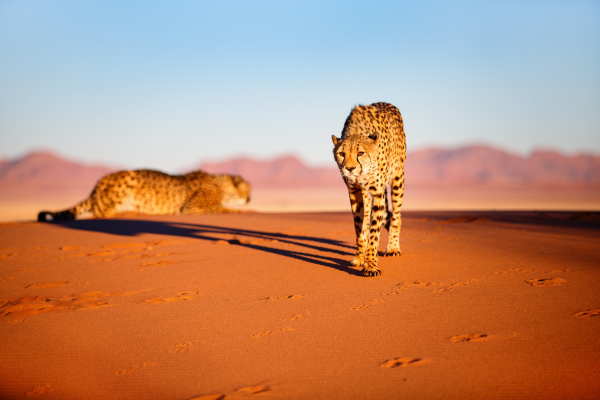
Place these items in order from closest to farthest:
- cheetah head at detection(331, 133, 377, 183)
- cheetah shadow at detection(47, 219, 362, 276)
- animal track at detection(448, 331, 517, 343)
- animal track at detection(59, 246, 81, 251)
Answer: animal track at detection(448, 331, 517, 343) → cheetah head at detection(331, 133, 377, 183) → cheetah shadow at detection(47, 219, 362, 276) → animal track at detection(59, 246, 81, 251)

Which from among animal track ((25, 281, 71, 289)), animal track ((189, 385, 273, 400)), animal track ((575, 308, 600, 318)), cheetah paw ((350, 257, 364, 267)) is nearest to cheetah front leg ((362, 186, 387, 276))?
cheetah paw ((350, 257, 364, 267))

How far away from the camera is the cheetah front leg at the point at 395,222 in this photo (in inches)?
Result: 274

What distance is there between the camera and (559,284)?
16.2 feet

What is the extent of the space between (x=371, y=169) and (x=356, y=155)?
345 millimetres

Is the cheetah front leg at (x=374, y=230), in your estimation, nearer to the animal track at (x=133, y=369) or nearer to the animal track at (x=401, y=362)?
the animal track at (x=401, y=362)

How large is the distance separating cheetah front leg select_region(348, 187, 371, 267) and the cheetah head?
45 cm

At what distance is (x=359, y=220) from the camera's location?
6.44m

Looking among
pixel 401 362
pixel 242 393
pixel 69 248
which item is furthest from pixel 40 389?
pixel 69 248

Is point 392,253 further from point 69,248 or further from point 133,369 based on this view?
point 69,248

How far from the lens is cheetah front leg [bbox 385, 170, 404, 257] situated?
696 centimetres

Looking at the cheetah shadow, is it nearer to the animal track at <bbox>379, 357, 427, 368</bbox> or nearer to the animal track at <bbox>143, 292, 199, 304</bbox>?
the animal track at <bbox>143, 292, 199, 304</bbox>

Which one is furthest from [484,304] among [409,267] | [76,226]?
[76,226]

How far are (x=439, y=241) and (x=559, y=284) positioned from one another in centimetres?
311

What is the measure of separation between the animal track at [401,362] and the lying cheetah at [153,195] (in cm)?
1108
